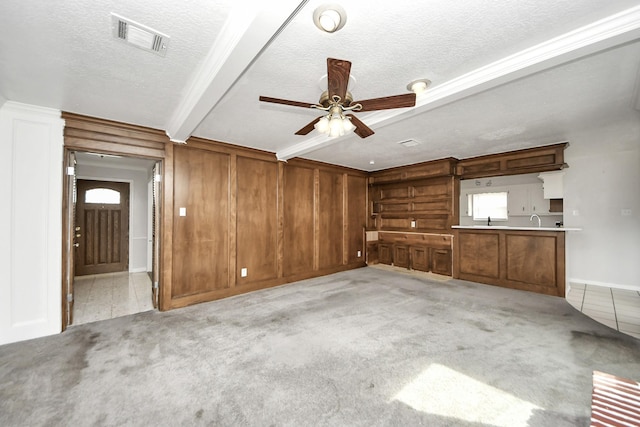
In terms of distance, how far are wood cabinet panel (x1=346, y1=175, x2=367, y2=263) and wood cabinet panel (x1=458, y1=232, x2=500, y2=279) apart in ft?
7.23

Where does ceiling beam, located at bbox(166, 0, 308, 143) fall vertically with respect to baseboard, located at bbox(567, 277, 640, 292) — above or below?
above

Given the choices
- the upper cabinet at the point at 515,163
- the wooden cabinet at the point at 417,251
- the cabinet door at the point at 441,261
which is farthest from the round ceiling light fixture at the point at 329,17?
the cabinet door at the point at 441,261

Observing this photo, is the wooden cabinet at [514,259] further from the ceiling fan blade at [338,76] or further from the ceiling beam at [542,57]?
the ceiling fan blade at [338,76]

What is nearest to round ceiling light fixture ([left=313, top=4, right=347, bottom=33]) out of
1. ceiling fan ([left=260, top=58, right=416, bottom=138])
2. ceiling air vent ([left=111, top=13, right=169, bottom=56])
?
ceiling fan ([left=260, top=58, right=416, bottom=138])

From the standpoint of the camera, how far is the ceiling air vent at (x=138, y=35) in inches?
59.7

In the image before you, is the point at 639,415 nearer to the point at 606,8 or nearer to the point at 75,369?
the point at 606,8

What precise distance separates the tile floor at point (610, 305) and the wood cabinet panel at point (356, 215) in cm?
378

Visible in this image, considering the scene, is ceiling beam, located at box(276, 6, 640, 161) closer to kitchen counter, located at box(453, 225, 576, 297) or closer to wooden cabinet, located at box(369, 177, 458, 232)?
kitchen counter, located at box(453, 225, 576, 297)

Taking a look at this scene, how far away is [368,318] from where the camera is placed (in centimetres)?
314

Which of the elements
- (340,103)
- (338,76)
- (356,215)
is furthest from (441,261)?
(338,76)

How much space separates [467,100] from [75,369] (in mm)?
4386

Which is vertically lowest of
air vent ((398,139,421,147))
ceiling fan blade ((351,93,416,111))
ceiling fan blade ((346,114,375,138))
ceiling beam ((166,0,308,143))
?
ceiling fan blade ((346,114,375,138))

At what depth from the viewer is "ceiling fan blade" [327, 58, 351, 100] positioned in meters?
1.48

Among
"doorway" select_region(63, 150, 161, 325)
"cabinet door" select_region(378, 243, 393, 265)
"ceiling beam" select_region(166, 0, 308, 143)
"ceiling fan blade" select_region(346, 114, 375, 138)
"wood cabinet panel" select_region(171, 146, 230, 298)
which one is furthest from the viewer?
"cabinet door" select_region(378, 243, 393, 265)
